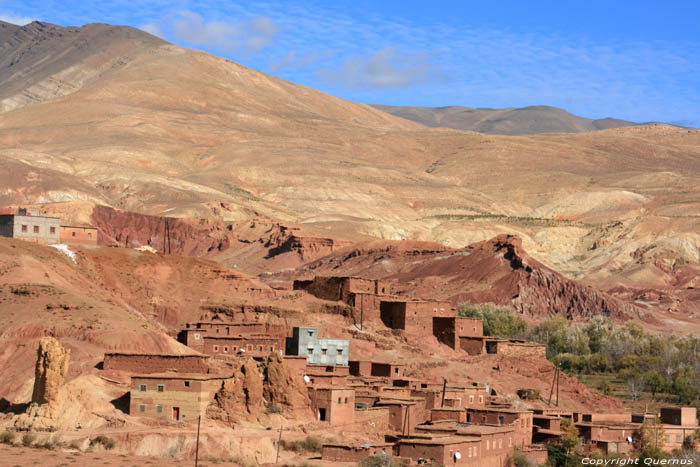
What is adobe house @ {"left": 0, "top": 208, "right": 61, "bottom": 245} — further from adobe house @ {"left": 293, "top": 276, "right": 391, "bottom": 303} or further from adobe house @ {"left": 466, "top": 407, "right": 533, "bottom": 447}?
adobe house @ {"left": 466, "top": 407, "right": 533, "bottom": 447}

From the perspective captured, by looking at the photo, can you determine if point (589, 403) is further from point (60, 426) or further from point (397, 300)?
point (60, 426)

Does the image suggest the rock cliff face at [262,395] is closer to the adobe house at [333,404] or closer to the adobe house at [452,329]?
the adobe house at [333,404]

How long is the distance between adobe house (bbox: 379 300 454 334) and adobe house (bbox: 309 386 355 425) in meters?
25.1

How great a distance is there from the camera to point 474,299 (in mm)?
114688

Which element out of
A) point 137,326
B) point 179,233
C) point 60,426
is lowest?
point 60,426

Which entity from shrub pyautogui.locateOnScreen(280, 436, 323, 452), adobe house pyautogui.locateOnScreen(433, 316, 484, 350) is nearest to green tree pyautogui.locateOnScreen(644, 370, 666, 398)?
adobe house pyautogui.locateOnScreen(433, 316, 484, 350)

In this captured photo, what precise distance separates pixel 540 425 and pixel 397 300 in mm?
21406

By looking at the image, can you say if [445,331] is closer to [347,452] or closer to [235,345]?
[235,345]

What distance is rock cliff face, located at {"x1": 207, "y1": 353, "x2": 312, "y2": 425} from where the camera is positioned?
44.7 metres

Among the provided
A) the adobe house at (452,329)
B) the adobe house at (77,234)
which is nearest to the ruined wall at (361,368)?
the adobe house at (452,329)

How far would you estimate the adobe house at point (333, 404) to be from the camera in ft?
155

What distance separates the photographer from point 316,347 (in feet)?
207

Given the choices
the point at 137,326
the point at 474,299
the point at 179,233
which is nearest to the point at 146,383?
the point at 137,326

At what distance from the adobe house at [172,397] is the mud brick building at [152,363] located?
2.03 metres
